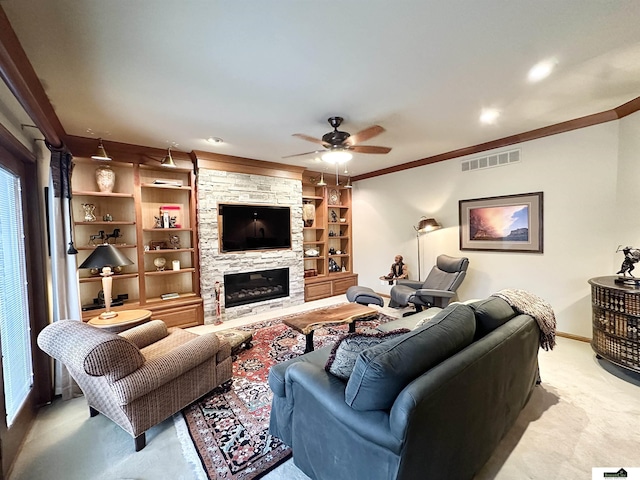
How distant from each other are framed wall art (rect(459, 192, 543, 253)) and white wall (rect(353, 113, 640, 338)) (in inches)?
3.4

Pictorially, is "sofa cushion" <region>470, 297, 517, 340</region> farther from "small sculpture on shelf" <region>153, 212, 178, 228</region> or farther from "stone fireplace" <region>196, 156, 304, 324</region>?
"small sculpture on shelf" <region>153, 212, 178, 228</region>

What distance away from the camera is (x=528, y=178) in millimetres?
3783

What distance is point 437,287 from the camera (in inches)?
170

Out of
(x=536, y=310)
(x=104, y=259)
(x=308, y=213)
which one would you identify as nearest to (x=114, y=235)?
(x=104, y=259)

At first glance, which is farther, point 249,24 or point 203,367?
point 203,367

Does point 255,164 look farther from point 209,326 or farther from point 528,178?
point 528,178

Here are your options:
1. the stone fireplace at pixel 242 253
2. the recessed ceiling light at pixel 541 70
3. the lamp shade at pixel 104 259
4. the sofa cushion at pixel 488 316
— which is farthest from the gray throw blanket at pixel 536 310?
the stone fireplace at pixel 242 253

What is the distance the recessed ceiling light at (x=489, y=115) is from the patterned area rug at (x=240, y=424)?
3357 mm

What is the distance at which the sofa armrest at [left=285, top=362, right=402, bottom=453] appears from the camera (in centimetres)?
118

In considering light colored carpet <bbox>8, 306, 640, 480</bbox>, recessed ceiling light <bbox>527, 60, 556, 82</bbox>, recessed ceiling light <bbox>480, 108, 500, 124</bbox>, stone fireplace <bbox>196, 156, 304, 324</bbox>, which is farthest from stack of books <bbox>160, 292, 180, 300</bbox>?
recessed ceiling light <bbox>527, 60, 556, 82</bbox>

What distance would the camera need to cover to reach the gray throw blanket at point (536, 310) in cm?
212

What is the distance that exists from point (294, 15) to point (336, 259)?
17.0 ft

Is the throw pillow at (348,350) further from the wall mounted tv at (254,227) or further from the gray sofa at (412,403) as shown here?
the wall mounted tv at (254,227)

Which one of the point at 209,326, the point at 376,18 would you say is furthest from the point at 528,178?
the point at 209,326
